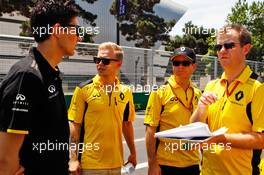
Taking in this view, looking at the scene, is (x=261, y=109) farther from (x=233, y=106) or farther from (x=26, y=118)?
(x=26, y=118)

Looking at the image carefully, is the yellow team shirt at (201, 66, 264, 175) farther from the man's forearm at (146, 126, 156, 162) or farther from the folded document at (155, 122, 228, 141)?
the man's forearm at (146, 126, 156, 162)

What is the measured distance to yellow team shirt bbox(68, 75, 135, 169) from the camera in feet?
14.5

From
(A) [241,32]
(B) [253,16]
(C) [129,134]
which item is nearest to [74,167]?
(C) [129,134]

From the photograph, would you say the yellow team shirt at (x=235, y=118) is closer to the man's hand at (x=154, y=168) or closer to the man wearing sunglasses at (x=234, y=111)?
the man wearing sunglasses at (x=234, y=111)

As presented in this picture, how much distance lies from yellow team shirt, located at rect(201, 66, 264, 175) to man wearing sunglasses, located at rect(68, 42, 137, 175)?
121 centimetres

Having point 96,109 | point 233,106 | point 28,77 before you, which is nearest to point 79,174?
point 96,109

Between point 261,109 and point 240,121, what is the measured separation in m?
0.18

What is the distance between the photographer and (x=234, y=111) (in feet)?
10.8

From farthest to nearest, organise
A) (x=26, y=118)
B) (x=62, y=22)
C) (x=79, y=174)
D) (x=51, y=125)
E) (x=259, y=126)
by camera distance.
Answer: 1. (x=79, y=174)
2. (x=259, y=126)
3. (x=62, y=22)
4. (x=51, y=125)
5. (x=26, y=118)

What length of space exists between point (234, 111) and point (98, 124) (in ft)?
5.16

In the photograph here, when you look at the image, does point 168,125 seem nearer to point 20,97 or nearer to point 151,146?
point 151,146

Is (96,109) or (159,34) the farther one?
(159,34)

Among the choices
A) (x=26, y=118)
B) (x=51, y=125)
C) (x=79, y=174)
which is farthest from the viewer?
(x=79, y=174)

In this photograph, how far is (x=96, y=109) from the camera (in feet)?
14.6
